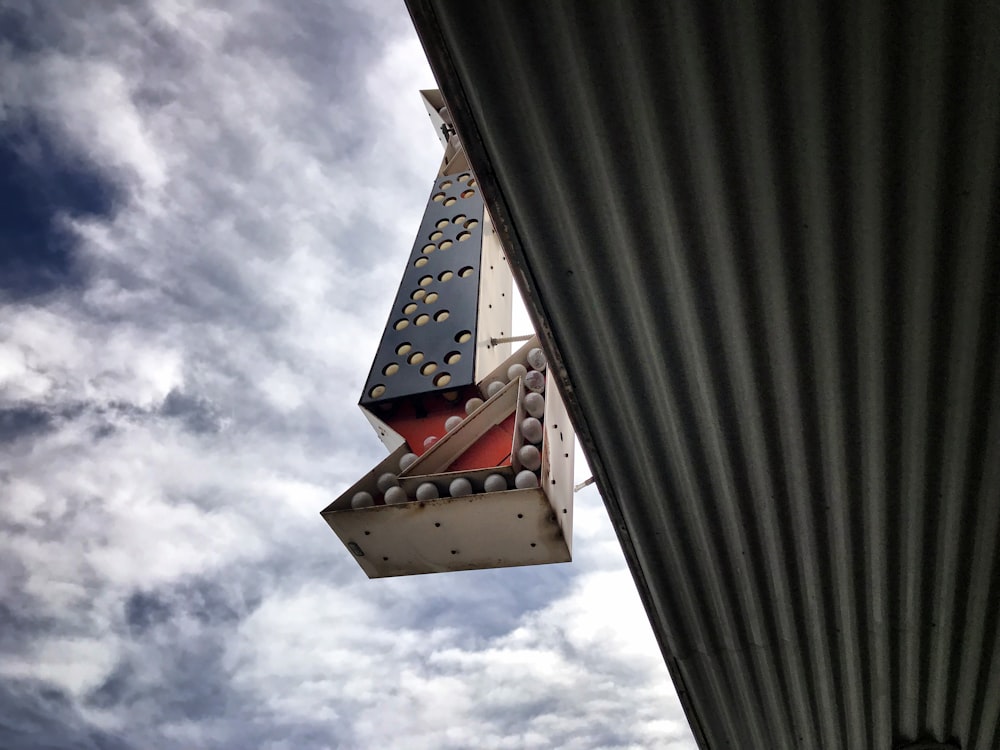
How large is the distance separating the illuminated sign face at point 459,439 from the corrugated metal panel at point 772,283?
0.90m

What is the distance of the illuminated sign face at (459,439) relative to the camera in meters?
3.77

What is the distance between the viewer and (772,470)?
7.47 feet

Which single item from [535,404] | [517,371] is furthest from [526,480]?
[517,371]

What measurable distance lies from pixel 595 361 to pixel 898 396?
2.83 ft

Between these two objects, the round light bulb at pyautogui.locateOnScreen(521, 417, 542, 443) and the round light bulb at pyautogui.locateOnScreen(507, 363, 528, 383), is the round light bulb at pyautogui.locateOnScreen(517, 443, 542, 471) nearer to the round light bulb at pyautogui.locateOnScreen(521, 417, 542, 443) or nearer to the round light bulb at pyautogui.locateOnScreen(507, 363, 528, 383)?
the round light bulb at pyautogui.locateOnScreen(521, 417, 542, 443)

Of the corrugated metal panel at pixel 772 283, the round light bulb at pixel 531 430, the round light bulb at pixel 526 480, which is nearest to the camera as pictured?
the corrugated metal panel at pixel 772 283

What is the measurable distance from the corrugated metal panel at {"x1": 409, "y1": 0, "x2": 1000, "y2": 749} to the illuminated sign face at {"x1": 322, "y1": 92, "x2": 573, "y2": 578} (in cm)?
90

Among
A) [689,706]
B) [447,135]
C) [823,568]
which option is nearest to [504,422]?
[689,706]

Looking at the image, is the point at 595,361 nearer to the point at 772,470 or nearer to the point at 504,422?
the point at 772,470

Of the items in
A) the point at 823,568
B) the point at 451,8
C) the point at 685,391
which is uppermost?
the point at 451,8

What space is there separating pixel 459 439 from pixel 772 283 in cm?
286

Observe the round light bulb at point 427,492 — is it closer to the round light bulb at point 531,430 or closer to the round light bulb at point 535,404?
the round light bulb at point 531,430

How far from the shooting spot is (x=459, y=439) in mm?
4512

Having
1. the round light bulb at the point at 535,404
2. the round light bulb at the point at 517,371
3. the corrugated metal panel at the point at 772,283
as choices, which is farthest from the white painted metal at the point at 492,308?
the corrugated metal panel at the point at 772,283
